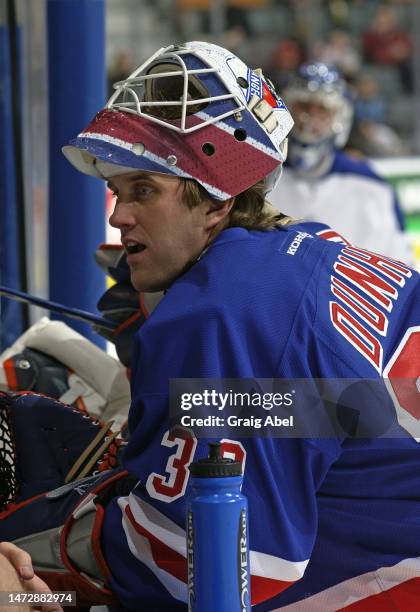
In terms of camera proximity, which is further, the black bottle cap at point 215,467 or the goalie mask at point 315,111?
the goalie mask at point 315,111

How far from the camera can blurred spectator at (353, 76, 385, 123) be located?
839 cm

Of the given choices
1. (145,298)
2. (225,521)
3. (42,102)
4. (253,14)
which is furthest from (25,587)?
(253,14)

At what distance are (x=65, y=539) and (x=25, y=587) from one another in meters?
0.13

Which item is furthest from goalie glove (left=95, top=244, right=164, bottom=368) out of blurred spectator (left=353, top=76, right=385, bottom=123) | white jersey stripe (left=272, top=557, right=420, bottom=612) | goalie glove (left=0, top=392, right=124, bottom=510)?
blurred spectator (left=353, top=76, right=385, bottom=123)

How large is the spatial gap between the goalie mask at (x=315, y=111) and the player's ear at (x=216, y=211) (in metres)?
3.56

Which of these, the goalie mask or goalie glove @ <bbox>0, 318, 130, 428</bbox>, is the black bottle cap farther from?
the goalie mask

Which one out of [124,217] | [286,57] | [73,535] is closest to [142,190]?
[124,217]

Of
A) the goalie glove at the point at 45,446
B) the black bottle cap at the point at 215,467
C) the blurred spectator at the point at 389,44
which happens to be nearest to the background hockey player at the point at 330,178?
the blurred spectator at the point at 389,44

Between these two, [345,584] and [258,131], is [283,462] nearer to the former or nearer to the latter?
[345,584]

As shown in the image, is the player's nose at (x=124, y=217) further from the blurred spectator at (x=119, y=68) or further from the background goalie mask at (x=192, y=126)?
the blurred spectator at (x=119, y=68)

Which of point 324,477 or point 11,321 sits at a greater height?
point 324,477

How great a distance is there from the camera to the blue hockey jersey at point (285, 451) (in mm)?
1638

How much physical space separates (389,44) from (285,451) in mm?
7634

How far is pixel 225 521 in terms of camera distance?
1478 mm
